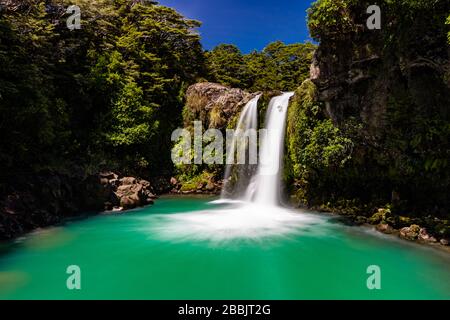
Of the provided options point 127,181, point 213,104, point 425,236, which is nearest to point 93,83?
point 127,181

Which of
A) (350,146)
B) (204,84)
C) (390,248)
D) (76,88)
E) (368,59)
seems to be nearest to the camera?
(390,248)

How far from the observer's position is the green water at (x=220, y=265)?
7.90m

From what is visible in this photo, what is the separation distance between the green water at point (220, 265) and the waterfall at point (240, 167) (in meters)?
8.98

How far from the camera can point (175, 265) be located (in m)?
9.82

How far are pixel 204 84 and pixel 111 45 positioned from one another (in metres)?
7.53

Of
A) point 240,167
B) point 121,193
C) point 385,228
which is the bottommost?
point 385,228

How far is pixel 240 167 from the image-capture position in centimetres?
2333

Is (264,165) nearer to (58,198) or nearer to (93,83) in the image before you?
(58,198)

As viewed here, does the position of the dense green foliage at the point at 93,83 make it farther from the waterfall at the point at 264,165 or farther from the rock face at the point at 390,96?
the rock face at the point at 390,96

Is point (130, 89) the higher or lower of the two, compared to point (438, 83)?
higher

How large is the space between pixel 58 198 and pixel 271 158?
11769 millimetres

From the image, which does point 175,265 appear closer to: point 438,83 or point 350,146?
point 350,146

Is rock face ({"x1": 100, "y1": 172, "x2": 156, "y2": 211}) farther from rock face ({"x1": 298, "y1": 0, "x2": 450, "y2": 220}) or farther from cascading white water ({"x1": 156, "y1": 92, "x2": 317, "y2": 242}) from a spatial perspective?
rock face ({"x1": 298, "y1": 0, "x2": 450, "y2": 220})
